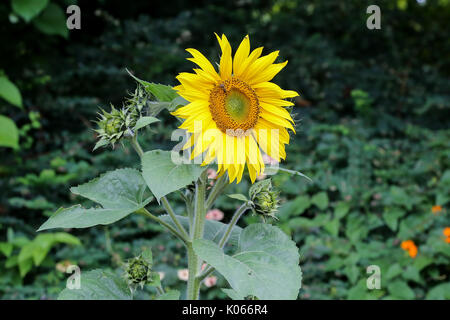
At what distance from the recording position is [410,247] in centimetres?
242

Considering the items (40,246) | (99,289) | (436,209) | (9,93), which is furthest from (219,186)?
(9,93)

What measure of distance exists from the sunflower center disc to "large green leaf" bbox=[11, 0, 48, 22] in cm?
249

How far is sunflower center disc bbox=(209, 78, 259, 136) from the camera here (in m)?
1.07

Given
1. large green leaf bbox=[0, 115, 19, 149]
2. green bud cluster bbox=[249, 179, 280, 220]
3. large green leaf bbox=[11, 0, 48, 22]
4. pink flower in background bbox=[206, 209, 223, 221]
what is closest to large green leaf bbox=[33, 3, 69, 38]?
large green leaf bbox=[11, 0, 48, 22]

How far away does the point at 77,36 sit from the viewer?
14.6ft

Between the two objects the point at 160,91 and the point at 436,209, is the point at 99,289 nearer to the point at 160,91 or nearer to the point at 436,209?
the point at 160,91

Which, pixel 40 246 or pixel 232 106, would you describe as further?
pixel 40 246

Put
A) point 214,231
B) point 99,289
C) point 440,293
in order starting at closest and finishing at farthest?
point 99,289 < point 214,231 < point 440,293

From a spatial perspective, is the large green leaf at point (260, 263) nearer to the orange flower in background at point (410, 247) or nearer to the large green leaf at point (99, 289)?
the large green leaf at point (99, 289)

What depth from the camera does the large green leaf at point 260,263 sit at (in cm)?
94

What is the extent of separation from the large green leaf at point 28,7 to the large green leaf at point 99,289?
2.47m

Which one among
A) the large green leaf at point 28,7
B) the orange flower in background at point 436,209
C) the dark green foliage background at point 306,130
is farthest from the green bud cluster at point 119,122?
the large green leaf at point 28,7

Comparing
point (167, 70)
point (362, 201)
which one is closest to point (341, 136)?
point (362, 201)

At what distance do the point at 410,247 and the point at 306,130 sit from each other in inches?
65.1
